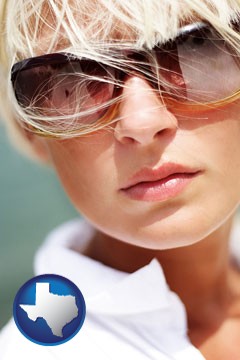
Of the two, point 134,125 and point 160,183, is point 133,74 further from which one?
point 160,183

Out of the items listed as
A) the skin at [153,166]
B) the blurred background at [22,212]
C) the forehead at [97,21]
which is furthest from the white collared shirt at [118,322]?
the blurred background at [22,212]

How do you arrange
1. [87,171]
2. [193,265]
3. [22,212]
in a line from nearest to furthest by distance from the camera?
[87,171]
[193,265]
[22,212]

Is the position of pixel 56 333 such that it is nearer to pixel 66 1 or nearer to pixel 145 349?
pixel 145 349

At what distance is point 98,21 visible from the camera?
1.13 meters

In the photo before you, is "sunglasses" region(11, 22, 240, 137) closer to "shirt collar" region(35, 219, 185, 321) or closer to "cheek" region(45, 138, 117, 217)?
"cheek" region(45, 138, 117, 217)

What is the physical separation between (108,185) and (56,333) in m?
0.30

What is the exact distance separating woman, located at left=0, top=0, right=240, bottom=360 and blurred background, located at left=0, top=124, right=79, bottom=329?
154 cm

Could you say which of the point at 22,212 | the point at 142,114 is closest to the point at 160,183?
the point at 142,114

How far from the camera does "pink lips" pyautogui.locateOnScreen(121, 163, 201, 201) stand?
1.19m

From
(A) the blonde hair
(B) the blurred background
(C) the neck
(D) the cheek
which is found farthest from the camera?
(B) the blurred background

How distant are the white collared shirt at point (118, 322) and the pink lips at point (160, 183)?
19cm

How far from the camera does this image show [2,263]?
287 centimetres

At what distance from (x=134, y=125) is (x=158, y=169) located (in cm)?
10

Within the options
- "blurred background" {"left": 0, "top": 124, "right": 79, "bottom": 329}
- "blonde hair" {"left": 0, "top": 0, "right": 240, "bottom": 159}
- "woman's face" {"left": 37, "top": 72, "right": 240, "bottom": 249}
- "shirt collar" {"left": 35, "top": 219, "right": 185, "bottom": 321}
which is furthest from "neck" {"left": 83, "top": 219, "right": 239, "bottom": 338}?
"blurred background" {"left": 0, "top": 124, "right": 79, "bottom": 329}
